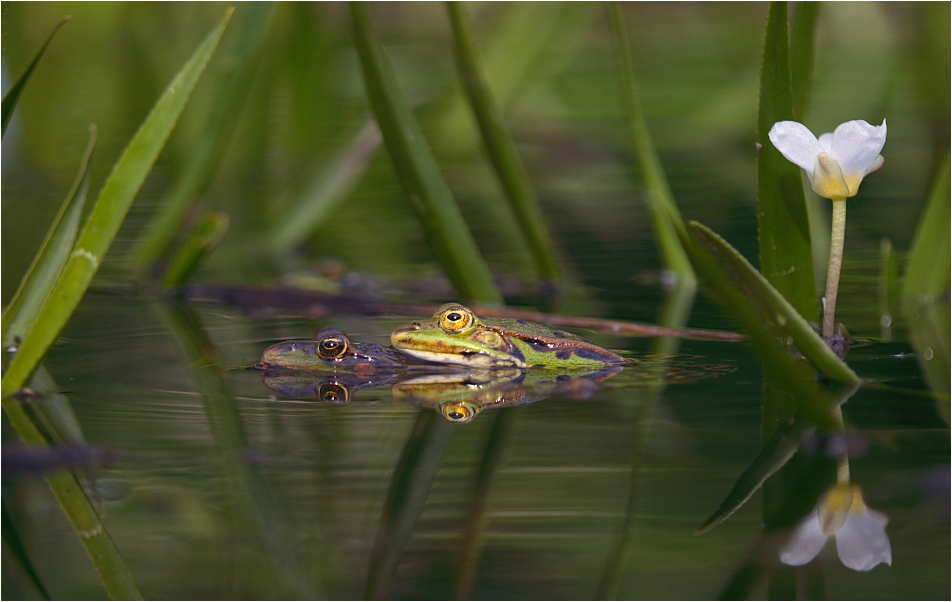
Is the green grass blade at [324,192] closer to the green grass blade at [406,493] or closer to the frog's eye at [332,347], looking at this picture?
the frog's eye at [332,347]

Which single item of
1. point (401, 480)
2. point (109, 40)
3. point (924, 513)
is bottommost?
point (924, 513)

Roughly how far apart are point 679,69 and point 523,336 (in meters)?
7.84

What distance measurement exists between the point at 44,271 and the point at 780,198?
1.92m

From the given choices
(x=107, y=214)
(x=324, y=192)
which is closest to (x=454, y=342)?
(x=107, y=214)

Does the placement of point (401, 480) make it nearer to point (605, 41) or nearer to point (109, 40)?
point (109, 40)

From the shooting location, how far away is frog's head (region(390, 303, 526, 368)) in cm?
278

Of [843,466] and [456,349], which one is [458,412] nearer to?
[456,349]

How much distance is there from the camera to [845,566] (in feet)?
5.31

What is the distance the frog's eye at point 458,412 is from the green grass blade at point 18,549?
0.97 metres

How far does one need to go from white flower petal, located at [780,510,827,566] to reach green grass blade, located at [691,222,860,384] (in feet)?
1.95

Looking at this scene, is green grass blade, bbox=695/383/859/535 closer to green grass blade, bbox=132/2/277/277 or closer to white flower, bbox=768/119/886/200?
white flower, bbox=768/119/886/200

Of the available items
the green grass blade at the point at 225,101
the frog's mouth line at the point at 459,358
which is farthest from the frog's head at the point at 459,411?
the green grass blade at the point at 225,101

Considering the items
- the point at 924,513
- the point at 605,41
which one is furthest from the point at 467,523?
the point at 605,41

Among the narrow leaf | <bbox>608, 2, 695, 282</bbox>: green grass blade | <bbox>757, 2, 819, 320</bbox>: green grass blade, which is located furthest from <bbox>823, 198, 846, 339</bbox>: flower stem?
<bbox>608, 2, 695, 282</bbox>: green grass blade
